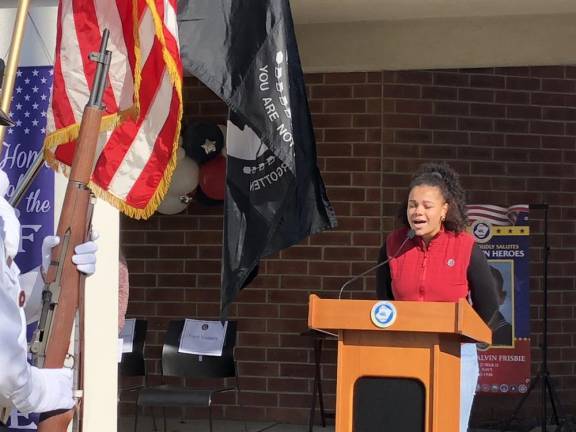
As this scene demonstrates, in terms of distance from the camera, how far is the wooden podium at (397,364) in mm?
3777

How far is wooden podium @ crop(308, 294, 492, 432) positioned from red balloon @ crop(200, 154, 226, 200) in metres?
4.29

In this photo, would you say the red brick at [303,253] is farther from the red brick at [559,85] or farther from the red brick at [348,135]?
the red brick at [559,85]

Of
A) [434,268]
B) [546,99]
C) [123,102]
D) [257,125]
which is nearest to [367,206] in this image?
[546,99]

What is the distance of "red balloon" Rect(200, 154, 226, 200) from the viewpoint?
26.4 feet

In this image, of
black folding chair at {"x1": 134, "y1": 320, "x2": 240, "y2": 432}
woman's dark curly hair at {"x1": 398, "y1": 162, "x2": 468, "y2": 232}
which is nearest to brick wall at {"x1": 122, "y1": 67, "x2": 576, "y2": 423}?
black folding chair at {"x1": 134, "y1": 320, "x2": 240, "y2": 432}

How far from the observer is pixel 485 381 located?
7617 mm

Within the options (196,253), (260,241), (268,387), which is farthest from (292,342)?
(260,241)

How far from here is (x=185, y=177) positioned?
8023 mm

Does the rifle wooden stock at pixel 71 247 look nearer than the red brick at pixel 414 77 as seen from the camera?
Yes

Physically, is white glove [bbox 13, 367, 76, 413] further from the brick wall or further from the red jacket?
the brick wall

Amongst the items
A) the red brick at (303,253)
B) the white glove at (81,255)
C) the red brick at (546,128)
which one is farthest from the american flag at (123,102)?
the red brick at (546,128)

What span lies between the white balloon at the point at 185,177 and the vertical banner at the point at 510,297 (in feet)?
7.36

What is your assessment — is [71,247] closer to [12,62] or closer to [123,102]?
[123,102]

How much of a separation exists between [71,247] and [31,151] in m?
1.54
